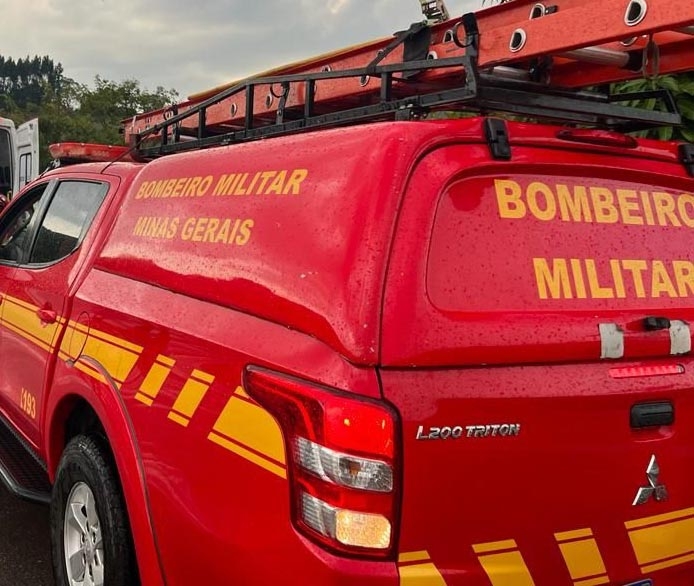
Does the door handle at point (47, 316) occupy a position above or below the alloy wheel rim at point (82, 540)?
above

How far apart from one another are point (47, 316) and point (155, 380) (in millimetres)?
1134

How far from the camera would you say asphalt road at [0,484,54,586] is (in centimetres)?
313

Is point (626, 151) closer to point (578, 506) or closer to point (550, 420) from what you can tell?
point (550, 420)

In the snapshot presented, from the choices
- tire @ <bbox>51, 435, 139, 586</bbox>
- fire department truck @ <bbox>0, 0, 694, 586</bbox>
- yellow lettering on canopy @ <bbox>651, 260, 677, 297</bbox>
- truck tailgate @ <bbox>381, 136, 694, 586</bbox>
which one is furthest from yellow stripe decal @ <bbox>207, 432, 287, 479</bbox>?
yellow lettering on canopy @ <bbox>651, 260, 677, 297</bbox>

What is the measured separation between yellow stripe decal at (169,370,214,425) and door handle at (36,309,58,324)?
48.6 inches

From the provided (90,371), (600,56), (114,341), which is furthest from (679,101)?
(90,371)

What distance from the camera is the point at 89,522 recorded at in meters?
2.55

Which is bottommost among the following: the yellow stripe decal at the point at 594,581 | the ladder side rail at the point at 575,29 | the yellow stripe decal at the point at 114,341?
the yellow stripe decal at the point at 594,581

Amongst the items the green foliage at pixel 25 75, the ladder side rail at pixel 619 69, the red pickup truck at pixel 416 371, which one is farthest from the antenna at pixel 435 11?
the green foliage at pixel 25 75

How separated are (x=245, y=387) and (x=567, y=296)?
863 mm

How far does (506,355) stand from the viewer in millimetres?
1697

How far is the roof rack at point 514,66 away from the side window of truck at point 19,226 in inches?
42.0

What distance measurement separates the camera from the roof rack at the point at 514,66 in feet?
6.73

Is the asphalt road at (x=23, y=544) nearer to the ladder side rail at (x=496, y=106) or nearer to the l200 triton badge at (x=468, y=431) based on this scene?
the ladder side rail at (x=496, y=106)
